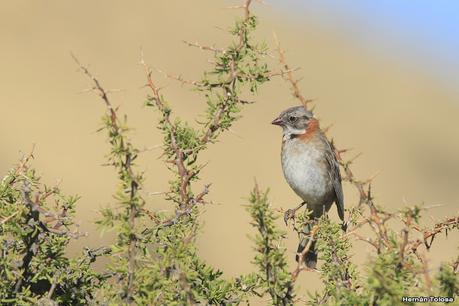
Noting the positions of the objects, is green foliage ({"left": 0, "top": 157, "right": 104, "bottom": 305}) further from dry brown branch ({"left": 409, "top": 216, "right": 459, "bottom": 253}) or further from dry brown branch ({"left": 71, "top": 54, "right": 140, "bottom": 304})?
dry brown branch ({"left": 409, "top": 216, "right": 459, "bottom": 253})

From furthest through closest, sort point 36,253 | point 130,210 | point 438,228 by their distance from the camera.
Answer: point 438,228 → point 36,253 → point 130,210

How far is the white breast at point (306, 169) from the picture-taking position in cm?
682

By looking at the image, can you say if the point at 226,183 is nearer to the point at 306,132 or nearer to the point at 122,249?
the point at 306,132

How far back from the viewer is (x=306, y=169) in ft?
22.4

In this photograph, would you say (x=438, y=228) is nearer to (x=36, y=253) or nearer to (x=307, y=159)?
(x=36, y=253)

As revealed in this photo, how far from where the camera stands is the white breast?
6824 mm

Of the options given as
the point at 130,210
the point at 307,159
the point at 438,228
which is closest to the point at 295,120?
the point at 307,159

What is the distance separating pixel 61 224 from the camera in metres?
2.87

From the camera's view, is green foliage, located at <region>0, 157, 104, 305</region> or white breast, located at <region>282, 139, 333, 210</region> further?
white breast, located at <region>282, 139, 333, 210</region>

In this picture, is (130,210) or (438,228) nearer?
(130,210)

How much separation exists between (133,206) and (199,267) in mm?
A: 666

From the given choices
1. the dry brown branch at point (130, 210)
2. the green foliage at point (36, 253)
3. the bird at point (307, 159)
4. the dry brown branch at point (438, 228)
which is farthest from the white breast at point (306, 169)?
the dry brown branch at point (130, 210)

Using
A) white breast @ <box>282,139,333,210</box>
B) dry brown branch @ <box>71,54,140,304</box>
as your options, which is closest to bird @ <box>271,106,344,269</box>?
white breast @ <box>282,139,333,210</box>

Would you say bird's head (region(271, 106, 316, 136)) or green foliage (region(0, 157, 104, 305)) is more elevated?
bird's head (region(271, 106, 316, 136))
